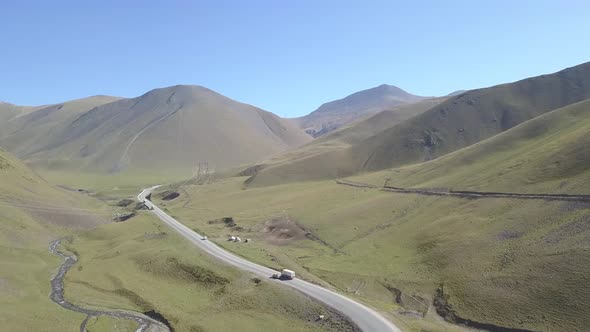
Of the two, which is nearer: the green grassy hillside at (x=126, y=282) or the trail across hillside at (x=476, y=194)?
the green grassy hillside at (x=126, y=282)

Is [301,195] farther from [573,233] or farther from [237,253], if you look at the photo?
[573,233]

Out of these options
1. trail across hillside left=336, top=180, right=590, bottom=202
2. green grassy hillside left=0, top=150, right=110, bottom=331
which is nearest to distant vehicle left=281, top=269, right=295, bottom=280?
green grassy hillside left=0, top=150, right=110, bottom=331

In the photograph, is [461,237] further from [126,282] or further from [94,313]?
[94,313]

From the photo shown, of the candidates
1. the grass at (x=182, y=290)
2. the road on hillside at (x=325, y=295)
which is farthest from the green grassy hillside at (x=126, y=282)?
the road on hillside at (x=325, y=295)

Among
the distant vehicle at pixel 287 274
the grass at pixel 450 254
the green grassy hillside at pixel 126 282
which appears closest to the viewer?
the grass at pixel 450 254

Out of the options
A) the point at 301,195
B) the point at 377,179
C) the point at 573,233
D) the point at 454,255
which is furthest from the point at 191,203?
the point at 573,233

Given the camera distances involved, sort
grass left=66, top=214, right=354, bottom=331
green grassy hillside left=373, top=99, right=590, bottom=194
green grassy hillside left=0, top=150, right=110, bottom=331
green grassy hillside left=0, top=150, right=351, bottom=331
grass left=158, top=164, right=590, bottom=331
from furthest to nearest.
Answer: green grassy hillside left=373, top=99, right=590, bottom=194 → green grassy hillside left=0, top=150, right=110, bottom=331 → grass left=66, top=214, right=354, bottom=331 → green grassy hillside left=0, top=150, right=351, bottom=331 → grass left=158, top=164, right=590, bottom=331

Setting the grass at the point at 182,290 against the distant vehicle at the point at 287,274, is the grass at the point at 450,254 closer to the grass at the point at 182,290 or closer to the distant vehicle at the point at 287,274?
the distant vehicle at the point at 287,274

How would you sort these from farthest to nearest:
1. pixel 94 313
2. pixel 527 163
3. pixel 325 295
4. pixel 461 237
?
pixel 527 163 < pixel 461 237 < pixel 94 313 < pixel 325 295

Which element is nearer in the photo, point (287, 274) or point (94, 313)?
point (94, 313)

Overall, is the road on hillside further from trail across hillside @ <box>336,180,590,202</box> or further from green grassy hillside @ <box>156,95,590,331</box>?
trail across hillside @ <box>336,180,590,202</box>

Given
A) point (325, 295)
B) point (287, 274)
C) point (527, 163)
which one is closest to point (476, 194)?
point (527, 163)

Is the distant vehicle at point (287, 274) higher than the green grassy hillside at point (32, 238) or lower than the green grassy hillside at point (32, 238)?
lower
